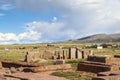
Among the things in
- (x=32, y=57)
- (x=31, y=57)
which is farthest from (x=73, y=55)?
(x=31, y=57)

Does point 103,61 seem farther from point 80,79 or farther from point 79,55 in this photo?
point 79,55

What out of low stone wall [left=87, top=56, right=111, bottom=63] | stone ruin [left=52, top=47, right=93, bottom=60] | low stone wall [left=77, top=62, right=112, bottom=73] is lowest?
low stone wall [left=77, top=62, right=112, bottom=73]

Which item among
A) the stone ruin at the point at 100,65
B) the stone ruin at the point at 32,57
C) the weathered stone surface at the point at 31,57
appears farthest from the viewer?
the weathered stone surface at the point at 31,57

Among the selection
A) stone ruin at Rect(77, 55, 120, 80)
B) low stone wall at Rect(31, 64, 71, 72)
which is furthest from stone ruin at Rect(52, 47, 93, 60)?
low stone wall at Rect(31, 64, 71, 72)

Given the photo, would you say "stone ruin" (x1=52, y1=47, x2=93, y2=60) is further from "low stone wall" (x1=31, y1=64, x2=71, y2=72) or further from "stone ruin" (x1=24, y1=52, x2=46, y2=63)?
"low stone wall" (x1=31, y1=64, x2=71, y2=72)

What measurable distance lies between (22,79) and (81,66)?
9417mm

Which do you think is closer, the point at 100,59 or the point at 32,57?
the point at 100,59

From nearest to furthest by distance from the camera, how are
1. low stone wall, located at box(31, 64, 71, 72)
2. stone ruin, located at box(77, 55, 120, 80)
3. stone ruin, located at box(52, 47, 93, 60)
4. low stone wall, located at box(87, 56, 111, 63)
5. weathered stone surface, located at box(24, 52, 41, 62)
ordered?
low stone wall, located at box(31, 64, 71, 72) → stone ruin, located at box(77, 55, 120, 80) → low stone wall, located at box(87, 56, 111, 63) → weathered stone surface, located at box(24, 52, 41, 62) → stone ruin, located at box(52, 47, 93, 60)

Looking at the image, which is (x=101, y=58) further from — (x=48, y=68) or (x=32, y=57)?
(x=32, y=57)

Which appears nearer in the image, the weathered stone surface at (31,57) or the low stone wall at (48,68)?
the low stone wall at (48,68)

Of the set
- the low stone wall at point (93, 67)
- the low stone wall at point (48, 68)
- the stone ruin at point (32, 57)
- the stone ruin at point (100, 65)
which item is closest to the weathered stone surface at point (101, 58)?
the stone ruin at point (100, 65)

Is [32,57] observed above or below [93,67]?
above

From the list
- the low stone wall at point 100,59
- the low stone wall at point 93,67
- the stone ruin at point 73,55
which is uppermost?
the stone ruin at point 73,55

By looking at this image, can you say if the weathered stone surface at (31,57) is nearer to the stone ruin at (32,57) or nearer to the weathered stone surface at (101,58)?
the stone ruin at (32,57)
